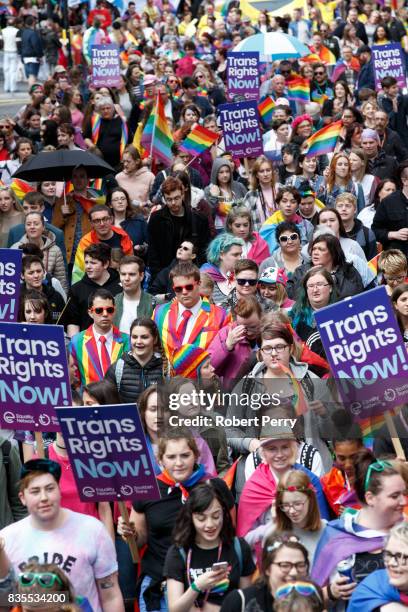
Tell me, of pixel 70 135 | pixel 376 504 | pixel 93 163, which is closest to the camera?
pixel 376 504

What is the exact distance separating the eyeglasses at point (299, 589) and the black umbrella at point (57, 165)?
8327 millimetres

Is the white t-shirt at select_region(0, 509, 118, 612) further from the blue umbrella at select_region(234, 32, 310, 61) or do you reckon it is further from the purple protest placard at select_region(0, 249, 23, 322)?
the blue umbrella at select_region(234, 32, 310, 61)

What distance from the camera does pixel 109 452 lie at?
711 cm

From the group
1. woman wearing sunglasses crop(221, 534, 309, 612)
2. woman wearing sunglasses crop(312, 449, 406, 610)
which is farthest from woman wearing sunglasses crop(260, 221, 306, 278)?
woman wearing sunglasses crop(221, 534, 309, 612)

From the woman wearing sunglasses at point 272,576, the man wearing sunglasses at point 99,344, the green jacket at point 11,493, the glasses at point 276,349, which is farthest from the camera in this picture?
the man wearing sunglasses at point 99,344

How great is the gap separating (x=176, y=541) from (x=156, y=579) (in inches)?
21.2

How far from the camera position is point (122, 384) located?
8969mm

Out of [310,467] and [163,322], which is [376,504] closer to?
[310,467]

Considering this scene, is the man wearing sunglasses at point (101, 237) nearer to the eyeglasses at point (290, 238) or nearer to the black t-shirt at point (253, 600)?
the eyeglasses at point (290, 238)

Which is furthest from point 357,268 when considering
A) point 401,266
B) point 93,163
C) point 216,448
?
point 93,163

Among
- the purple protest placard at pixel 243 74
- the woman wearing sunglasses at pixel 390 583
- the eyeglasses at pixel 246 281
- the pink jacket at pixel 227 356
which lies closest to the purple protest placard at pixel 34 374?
the pink jacket at pixel 227 356

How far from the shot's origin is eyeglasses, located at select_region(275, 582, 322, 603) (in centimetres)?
561

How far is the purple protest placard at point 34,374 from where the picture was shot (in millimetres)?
7949

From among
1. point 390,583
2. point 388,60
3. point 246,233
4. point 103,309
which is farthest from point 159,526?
point 388,60
